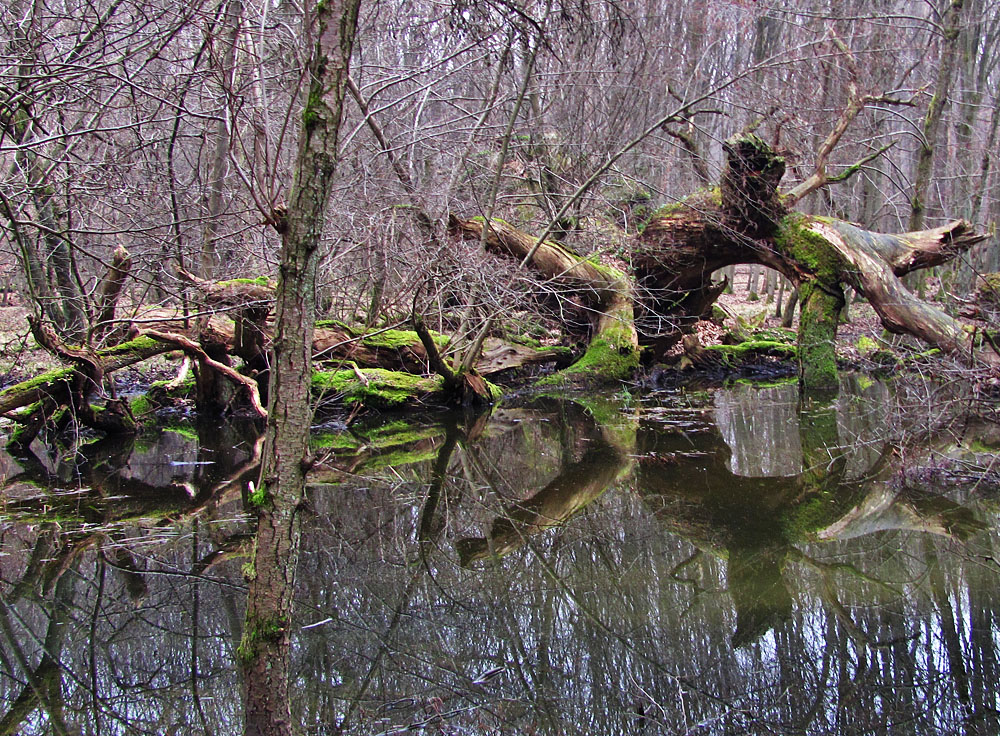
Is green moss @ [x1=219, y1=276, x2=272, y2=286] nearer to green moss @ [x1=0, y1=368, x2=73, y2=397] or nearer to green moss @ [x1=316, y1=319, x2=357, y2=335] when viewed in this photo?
green moss @ [x1=316, y1=319, x2=357, y2=335]

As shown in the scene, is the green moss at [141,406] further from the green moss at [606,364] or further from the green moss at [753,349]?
the green moss at [753,349]

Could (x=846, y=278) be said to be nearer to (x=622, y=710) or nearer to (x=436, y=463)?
(x=436, y=463)

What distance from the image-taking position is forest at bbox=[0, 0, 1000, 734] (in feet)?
20.0

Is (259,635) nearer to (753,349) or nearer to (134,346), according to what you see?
(134,346)

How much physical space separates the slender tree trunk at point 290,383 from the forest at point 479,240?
2.33 m

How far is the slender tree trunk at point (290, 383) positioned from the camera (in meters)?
2.24

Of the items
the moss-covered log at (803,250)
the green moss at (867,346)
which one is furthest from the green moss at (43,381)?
the green moss at (867,346)

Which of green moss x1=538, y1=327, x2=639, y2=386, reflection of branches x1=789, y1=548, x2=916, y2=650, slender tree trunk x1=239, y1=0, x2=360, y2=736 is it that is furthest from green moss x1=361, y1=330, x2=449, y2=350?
slender tree trunk x1=239, y1=0, x2=360, y2=736

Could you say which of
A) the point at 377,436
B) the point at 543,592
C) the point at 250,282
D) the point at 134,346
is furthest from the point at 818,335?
the point at 134,346

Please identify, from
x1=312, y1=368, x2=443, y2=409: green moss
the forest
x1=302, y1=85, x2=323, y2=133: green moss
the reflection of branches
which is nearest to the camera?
x1=302, y1=85, x2=323, y2=133: green moss

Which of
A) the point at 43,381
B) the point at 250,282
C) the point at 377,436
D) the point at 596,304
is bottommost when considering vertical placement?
the point at 377,436

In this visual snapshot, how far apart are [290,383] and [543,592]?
7.57ft

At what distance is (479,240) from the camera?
10.6 metres

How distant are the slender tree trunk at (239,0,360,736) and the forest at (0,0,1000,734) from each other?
2330 mm
